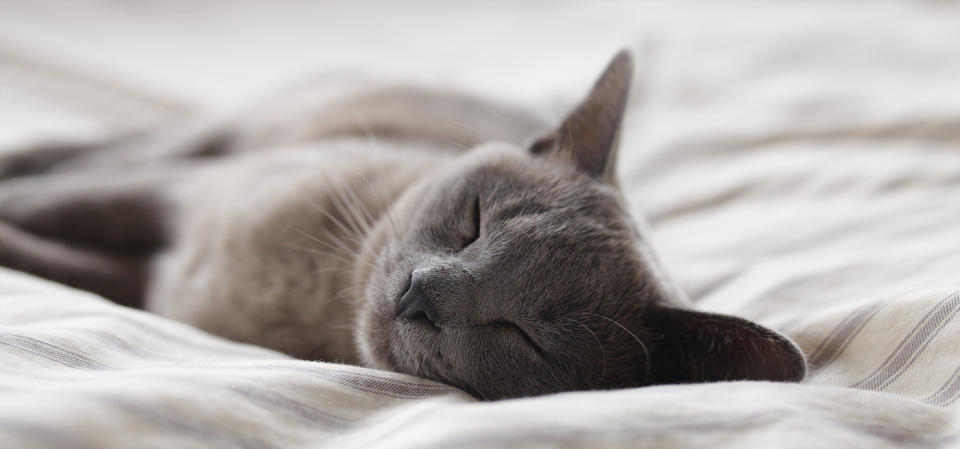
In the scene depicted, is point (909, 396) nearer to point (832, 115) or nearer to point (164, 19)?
point (832, 115)

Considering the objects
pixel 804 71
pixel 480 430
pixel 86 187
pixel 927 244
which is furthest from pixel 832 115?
pixel 86 187

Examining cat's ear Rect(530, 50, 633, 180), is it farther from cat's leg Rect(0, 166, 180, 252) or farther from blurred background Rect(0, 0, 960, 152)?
cat's leg Rect(0, 166, 180, 252)

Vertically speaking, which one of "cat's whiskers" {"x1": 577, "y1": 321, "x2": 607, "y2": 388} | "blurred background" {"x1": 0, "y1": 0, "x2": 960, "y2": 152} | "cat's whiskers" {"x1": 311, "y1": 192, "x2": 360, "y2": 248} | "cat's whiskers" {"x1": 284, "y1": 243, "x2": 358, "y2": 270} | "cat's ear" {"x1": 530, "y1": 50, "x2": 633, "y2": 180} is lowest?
"cat's whiskers" {"x1": 577, "y1": 321, "x2": 607, "y2": 388}

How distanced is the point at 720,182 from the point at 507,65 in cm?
118

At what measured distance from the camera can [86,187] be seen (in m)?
1.51

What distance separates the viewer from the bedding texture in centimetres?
56

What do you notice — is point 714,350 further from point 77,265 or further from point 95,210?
point 95,210

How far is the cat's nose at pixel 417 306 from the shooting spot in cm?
88

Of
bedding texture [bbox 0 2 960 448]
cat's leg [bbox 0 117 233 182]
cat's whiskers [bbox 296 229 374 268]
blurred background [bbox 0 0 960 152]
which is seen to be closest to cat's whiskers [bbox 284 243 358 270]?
cat's whiskers [bbox 296 229 374 268]

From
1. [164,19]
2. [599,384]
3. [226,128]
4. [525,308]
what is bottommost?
[599,384]

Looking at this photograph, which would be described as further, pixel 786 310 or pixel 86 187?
pixel 86 187

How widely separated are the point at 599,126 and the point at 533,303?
412mm

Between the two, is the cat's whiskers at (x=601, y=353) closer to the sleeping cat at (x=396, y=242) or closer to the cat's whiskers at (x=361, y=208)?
the sleeping cat at (x=396, y=242)

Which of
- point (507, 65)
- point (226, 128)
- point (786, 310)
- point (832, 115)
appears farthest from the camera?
point (507, 65)
